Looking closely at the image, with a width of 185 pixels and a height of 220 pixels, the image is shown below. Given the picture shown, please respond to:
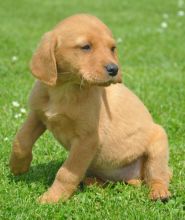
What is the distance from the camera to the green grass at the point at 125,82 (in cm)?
461

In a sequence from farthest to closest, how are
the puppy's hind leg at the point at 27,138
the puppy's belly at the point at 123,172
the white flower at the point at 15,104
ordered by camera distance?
the white flower at the point at 15,104
the puppy's belly at the point at 123,172
the puppy's hind leg at the point at 27,138

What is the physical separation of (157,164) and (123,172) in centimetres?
33

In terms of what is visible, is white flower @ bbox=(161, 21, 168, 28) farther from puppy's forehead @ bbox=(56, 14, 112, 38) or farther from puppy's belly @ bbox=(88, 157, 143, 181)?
puppy's forehead @ bbox=(56, 14, 112, 38)

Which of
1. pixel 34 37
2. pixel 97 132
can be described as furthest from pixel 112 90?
pixel 34 37

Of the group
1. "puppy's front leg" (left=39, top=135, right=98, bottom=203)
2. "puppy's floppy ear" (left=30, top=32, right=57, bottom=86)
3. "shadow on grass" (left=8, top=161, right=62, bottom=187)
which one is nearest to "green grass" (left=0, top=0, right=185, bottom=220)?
"shadow on grass" (left=8, top=161, right=62, bottom=187)

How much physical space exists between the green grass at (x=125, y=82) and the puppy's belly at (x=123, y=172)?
5.1 inches

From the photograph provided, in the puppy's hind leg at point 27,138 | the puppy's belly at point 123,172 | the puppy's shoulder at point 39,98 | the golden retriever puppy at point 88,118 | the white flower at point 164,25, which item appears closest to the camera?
the golden retriever puppy at point 88,118

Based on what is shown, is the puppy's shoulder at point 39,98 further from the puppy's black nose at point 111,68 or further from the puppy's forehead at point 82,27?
the puppy's black nose at point 111,68

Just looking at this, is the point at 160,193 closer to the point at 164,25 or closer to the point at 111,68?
the point at 111,68

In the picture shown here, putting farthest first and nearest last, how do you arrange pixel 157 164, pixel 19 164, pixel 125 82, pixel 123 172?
pixel 125 82
pixel 123 172
pixel 157 164
pixel 19 164

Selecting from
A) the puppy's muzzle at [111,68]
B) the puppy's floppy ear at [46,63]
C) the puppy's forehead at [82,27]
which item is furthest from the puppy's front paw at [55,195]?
the puppy's forehead at [82,27]

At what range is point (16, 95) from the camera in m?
7.70

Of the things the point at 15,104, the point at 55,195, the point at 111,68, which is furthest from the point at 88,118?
the point at 15,104

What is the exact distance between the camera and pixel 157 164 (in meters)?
5.13
